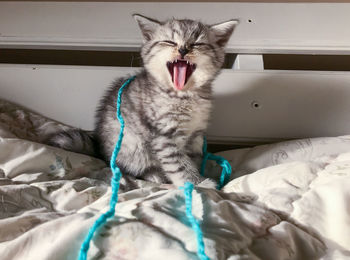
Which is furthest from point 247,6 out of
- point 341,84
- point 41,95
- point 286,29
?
point 41,95

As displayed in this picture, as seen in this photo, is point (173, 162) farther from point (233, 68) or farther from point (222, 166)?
point (233, 68)

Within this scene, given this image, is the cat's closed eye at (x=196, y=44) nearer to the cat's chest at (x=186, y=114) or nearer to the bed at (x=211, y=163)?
the cat's chest at (x=186, y=114)

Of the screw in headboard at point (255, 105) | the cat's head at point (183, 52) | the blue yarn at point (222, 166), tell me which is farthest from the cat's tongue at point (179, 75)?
the screw in headboard at point (255, 105)

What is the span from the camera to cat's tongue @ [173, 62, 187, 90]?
3.10ft

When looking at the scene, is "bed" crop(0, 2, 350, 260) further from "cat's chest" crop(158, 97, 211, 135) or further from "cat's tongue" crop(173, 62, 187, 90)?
"cat's tongue" crop(173, 62, 187, 90)

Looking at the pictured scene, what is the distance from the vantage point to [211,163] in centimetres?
113

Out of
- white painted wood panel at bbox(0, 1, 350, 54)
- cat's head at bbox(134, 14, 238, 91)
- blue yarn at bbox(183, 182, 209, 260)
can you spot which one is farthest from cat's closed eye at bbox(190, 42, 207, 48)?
blue yarn at bbox(183, 182, 209, 260)

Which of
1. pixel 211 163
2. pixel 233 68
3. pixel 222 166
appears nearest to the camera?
pixel 222 166

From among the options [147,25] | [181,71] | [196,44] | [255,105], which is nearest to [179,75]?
[181,71]

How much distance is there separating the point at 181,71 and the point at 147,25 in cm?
23

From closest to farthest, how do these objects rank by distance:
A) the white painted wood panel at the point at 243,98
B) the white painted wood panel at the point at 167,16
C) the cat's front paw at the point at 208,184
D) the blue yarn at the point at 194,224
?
the blue yarn at the point at 194,224 → the cat's front paw at the point at 208,184 → the white painted wood panel at the point at 243,98 → the white painted wood panel at the point at 167,16

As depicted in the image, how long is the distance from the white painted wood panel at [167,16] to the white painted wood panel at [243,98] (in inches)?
6.9

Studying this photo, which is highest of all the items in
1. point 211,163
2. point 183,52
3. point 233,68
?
point 183,52

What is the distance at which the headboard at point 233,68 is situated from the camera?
1229 mm
